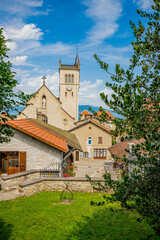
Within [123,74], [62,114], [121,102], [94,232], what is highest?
[62,114]

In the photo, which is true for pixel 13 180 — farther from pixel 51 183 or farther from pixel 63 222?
pixel 63 222

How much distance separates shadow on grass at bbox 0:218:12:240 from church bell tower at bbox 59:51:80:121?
43494mm

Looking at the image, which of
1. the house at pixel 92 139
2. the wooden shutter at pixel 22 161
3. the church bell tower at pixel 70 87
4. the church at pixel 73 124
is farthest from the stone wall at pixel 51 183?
the church bell tower at pixel 70 87

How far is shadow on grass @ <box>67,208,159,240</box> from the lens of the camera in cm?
663

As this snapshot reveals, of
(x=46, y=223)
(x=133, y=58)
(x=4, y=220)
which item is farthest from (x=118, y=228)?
(x=133, y=58)

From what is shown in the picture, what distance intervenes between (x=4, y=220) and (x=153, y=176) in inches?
266

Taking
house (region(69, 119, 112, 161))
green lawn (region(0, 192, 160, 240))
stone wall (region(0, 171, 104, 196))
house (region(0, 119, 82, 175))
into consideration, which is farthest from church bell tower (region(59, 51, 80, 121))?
green lawn (region(0, 192, 160, 240))

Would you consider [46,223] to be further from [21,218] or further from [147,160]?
[147,160]

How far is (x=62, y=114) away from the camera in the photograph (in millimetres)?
32156

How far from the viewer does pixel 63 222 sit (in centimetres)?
771

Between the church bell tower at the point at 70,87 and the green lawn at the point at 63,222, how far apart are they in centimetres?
4135

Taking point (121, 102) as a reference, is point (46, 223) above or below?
below

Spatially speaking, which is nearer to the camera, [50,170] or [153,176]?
[153,176]

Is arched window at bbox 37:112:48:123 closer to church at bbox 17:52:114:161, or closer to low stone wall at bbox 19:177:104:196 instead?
church at bbox 17:52:114:161
